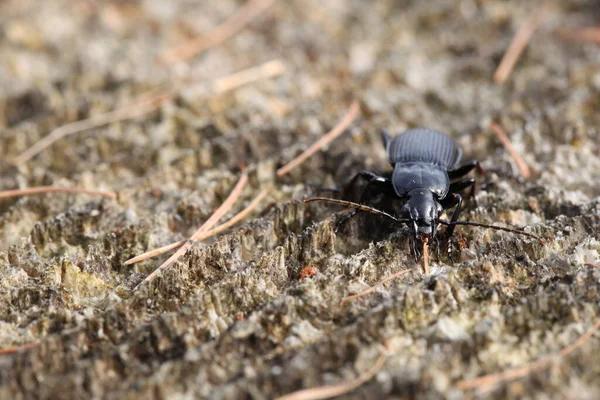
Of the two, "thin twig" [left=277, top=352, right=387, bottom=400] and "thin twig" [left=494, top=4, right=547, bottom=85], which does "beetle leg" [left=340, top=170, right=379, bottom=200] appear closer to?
"thin twig" [left=277, top=352, right=387, bottom=400]

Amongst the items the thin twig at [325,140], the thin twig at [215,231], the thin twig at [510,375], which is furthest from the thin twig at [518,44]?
the thin twig at [510,375]

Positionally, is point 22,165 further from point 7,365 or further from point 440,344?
point 440,344

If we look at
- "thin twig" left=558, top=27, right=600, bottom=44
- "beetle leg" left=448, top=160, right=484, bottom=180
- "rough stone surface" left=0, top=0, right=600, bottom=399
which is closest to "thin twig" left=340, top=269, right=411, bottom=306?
"rough stone surface" left=0, top=0, right=600, bottom=399

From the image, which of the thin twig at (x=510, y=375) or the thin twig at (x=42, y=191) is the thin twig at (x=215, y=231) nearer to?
the thin twig at (x=42, y=191)

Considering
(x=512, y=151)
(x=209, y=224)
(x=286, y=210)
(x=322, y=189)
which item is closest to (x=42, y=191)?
(x=209, y=224)

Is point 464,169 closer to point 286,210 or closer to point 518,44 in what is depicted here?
point 286,210
